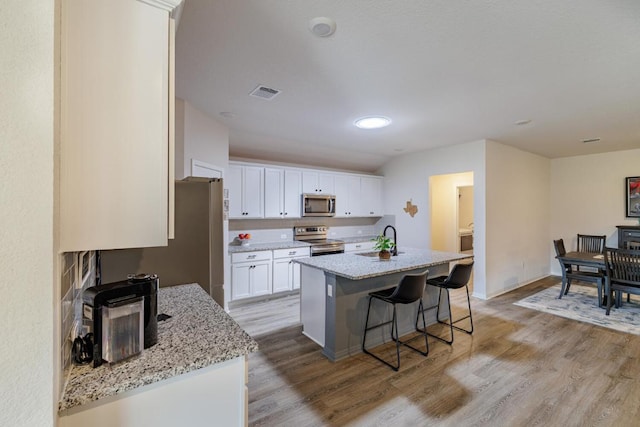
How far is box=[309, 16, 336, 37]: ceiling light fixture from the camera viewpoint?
1.77 m

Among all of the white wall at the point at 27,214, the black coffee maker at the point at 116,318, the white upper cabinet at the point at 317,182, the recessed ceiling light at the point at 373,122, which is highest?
the recessed ceiling light at the point at 373,122

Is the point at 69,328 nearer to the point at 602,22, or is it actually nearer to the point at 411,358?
the point at 411,358

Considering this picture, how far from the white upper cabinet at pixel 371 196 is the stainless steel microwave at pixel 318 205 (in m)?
0.87

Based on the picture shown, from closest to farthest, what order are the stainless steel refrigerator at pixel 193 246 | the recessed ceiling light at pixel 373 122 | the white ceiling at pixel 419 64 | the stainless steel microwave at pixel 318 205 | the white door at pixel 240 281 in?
the white ceiling at pixel 419 64, the stainless steel refrigerator at pixel 193 246, the recessed ceiling light at pixel 373 122, the white door at pixel 240 281, the stainless steel microwave at pixel 318 205

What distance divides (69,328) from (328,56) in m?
2.21

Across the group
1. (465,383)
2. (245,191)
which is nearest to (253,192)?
(245,191)

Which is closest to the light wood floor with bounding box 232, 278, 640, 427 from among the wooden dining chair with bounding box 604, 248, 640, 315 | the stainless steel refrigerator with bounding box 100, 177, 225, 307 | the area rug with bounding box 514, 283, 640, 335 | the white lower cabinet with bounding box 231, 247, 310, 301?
the area rug with bounding box 514, 283, 640, 335

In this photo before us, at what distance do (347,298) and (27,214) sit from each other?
98.8 inches

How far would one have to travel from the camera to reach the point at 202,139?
3576mm

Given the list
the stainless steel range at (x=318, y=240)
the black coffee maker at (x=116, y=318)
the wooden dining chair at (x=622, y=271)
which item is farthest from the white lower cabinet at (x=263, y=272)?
the wooden dining chair at (x=622, y=271)

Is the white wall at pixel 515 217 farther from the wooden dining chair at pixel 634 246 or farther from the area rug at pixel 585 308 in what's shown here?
the wooden dining chair at pixel 634 246

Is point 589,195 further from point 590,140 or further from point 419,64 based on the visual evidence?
point 419,64

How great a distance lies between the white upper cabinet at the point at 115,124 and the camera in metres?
0.94

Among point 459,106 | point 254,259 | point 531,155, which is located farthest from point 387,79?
point 531,155
